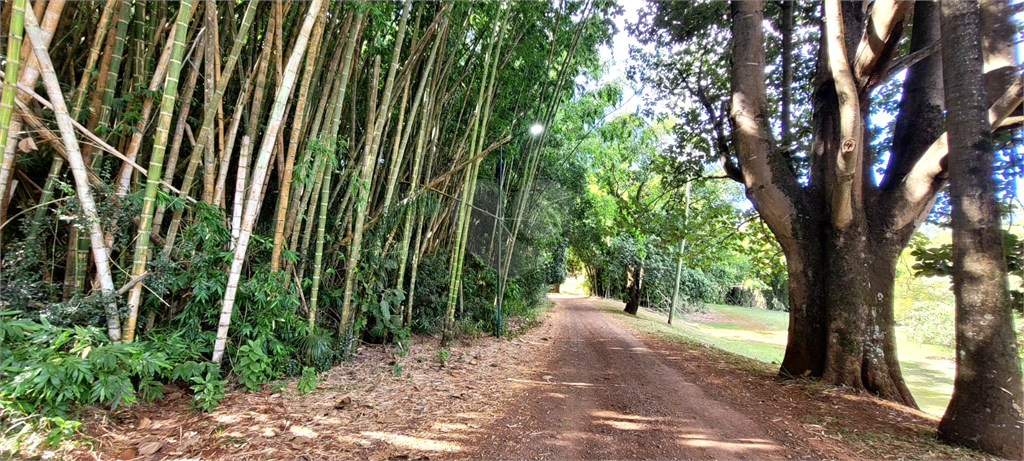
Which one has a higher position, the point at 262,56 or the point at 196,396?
the point at 262,56

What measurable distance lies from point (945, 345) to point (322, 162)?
15.4 m

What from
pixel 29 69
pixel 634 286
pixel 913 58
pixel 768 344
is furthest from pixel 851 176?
pixel 634 286

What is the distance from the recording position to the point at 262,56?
309 cm

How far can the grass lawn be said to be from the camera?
782 centimetres

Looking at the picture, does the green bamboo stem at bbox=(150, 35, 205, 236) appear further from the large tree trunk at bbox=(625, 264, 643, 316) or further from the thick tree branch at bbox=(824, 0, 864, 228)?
the large tree trunk at bbox=(625, 264, 643, 316)

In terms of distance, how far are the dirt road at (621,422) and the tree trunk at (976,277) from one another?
1.23 m

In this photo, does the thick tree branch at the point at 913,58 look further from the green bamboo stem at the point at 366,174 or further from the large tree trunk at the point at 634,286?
the large tree trunk at the point at 634,286

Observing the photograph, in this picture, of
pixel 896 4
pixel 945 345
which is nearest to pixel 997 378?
pixel 896 4

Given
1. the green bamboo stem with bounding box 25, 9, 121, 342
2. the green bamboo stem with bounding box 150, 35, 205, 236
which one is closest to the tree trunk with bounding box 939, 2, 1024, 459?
the green bamboo stem with bounding box 150, 35, 205, 236

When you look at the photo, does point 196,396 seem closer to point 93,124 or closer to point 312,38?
point 93,124

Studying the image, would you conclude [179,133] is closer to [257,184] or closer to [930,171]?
[257,184]

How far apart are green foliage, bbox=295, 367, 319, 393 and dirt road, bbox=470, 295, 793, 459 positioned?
149 cm

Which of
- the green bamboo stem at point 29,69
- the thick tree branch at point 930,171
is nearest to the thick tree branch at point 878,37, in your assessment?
the thick tree branch at point 930,171

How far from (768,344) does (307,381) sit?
14.3m
